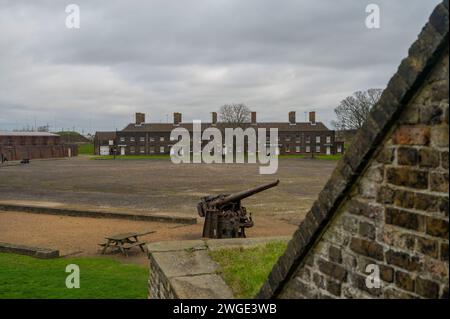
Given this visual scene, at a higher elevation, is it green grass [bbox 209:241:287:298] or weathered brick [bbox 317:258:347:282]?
weathered brick [bbox 317:258:347:282]

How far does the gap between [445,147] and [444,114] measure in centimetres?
22

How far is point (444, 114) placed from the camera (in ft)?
9.55

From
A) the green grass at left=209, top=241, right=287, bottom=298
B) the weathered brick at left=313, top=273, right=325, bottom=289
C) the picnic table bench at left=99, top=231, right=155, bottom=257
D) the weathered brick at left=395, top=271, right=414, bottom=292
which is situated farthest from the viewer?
the picnic table bench at left=99, top=231, right=155, bottom=257

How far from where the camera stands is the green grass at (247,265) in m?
6.09

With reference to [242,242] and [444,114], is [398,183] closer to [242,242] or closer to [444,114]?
[444,114]

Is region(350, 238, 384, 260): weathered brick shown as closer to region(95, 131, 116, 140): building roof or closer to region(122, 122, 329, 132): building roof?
region(122, 122, 329, 132): building roof

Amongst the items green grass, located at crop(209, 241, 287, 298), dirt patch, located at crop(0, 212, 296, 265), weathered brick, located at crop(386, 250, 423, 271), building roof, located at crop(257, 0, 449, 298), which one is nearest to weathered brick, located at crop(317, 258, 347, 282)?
building roof, located at crop(257, 0, 449, 298)

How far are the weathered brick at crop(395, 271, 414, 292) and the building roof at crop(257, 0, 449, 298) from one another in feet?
2.56

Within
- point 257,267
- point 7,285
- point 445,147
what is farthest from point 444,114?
point 7,285

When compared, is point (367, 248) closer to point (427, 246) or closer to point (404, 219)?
point (404, 219)

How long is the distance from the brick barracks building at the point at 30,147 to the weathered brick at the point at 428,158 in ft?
230

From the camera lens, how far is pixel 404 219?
10.5ft

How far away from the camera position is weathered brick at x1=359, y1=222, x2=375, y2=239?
3461 mm

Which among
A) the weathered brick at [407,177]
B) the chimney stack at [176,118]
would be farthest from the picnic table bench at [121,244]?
the chimney stack at [176,118]
